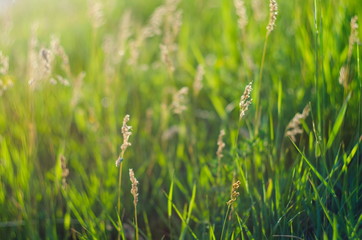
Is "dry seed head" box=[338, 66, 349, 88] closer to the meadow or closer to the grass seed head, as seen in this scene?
the meadow

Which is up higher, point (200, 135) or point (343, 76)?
point (343, 76)

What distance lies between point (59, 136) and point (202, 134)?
84cm

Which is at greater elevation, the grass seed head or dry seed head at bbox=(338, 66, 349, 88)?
dry seed head at bbox=(338, 66, 349, 88)

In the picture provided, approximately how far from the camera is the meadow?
147cm

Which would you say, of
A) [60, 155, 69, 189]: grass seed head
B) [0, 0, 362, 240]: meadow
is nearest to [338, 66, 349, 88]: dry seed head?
[0, 0, 362, 240]: meadow

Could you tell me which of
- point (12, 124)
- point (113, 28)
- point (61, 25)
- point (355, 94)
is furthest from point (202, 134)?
point (61, 25)

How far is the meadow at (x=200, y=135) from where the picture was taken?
1469 millimetres

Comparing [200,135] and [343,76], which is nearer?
[343,76]

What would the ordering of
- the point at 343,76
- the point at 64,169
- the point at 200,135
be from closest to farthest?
the point at 343,76
the point at 64,169
the point at 200,135

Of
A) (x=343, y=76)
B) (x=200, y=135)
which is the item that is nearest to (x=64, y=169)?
(x=200, y=135)

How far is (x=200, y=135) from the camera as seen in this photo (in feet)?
7.60

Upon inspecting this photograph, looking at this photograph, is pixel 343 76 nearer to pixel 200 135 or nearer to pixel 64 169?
pixel 200 135

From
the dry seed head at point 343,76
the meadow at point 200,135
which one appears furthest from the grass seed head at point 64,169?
the dry seed head at point 343,76

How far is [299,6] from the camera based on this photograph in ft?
7.83
